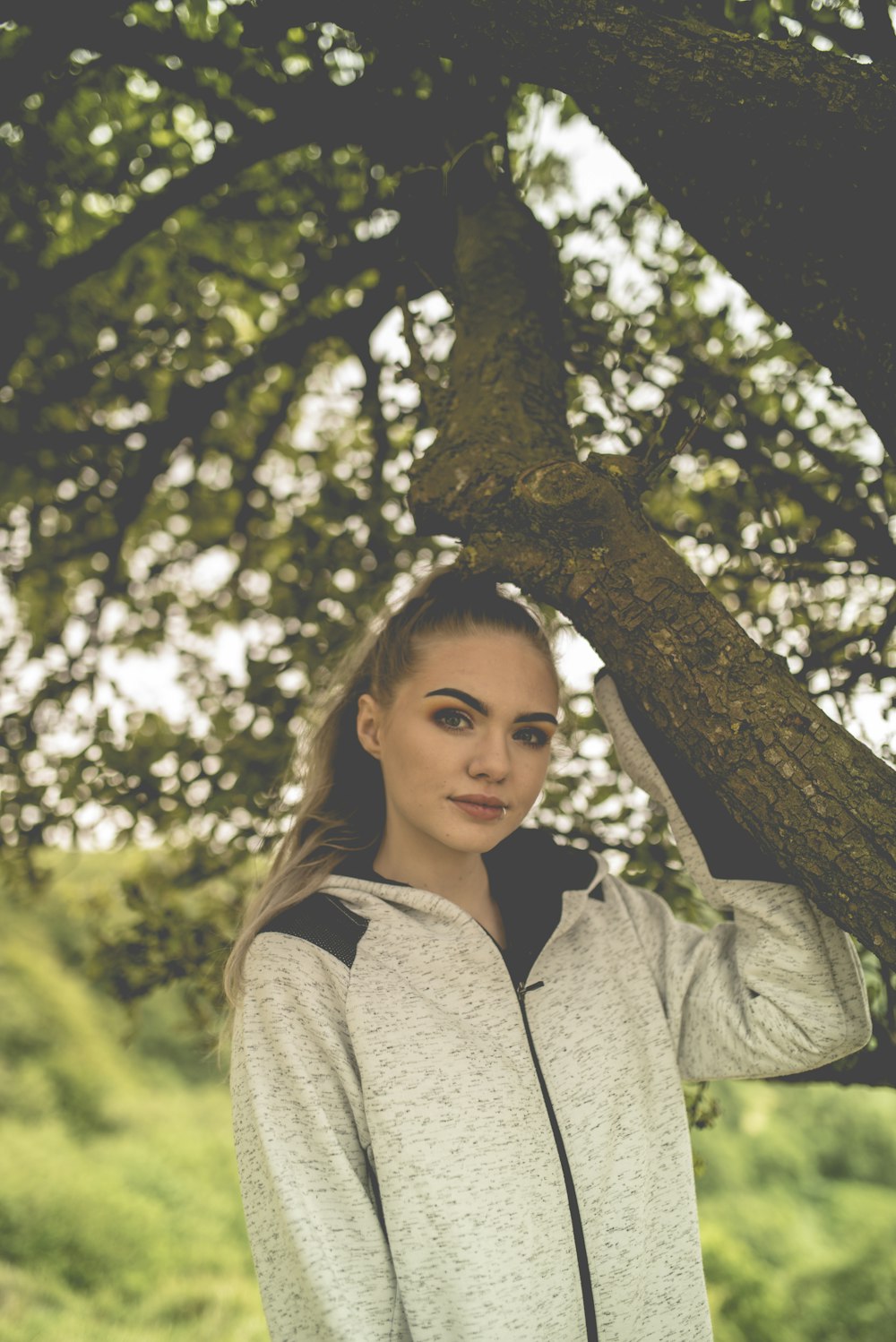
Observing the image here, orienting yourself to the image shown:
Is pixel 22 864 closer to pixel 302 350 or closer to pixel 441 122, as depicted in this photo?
pixel 302 350

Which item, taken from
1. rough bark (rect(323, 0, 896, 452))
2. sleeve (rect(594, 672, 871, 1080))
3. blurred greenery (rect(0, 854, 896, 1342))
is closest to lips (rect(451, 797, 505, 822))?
sleeve (rect(594, 672, 871, 1080))

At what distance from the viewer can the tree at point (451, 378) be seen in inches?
63.6

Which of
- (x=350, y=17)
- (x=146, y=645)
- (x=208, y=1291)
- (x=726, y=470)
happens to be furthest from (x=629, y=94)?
(x=208, y=1291)

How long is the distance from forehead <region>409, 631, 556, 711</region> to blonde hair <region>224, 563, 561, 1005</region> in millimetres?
27

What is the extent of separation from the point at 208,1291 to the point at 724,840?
6.44 m

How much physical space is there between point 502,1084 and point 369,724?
880 millimetres

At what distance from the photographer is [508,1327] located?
68.6 inches

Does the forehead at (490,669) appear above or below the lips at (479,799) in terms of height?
above

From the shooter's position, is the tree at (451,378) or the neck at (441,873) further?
the neck at (441,873)

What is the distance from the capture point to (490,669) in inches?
84.0

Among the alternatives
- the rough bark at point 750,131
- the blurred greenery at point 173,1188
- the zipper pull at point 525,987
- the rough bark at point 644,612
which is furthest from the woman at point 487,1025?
the blurred greenery at point 173,1188

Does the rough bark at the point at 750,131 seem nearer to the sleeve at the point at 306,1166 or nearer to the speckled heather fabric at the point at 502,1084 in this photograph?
the speckled heather fabric at the point at 502,1084

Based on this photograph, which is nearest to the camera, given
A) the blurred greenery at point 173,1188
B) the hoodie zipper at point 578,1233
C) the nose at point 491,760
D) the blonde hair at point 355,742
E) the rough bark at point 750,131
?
the rough bark at point 750,131

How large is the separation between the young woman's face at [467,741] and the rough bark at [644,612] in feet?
0.84
